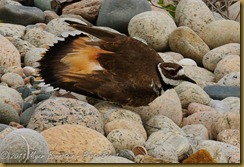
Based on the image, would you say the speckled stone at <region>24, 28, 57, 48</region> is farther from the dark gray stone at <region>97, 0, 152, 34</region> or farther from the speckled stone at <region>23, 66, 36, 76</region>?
the dark gray stone at <region>97, 0, 152, 34</region>

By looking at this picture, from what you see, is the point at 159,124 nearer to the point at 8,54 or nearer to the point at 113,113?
the point at 113,113

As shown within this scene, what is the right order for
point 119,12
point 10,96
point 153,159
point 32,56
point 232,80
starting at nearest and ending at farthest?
point 153,159 → point 232,80 → point 10,96 → point 32,56 → point 119,12

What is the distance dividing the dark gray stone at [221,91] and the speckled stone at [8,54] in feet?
4.46

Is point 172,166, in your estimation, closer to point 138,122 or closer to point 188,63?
point 138,122

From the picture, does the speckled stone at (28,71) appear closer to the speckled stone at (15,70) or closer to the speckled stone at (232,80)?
the speckled stone at (15,70)

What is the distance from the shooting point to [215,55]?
187 inches

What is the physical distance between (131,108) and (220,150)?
2.66 ft

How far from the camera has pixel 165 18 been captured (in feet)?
18.6

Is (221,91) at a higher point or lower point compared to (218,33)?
higher

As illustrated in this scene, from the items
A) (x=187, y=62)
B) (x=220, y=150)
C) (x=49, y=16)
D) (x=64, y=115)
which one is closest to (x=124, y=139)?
(x=64, y=115)

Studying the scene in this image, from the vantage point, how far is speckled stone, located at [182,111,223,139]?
3.71 meters

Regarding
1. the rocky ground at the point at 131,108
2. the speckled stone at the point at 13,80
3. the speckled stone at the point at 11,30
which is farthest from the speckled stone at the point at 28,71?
the speckled stone at the point at 11,30

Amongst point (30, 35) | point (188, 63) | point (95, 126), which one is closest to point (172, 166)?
point (95, 126)

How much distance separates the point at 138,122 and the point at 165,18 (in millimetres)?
2095
